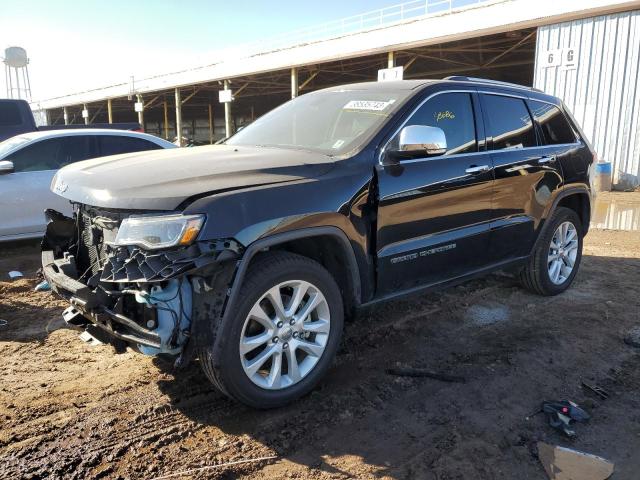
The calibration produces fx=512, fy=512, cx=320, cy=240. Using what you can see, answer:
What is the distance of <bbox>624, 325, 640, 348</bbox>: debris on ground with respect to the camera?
396cm

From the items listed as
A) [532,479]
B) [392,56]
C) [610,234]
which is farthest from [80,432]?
[392,56]

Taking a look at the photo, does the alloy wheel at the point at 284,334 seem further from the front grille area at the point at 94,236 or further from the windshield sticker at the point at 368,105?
the windshield sticker at the point at 368,105

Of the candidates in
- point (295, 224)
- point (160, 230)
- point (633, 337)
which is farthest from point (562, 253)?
point (160, 230)

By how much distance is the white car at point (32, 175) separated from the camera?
6117 millimetres

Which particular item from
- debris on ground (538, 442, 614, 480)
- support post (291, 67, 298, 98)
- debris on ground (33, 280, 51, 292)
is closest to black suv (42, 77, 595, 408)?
debris on ground (538, 442, 614, 480)

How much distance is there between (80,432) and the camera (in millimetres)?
2738

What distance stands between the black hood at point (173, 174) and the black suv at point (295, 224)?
12 millimetres

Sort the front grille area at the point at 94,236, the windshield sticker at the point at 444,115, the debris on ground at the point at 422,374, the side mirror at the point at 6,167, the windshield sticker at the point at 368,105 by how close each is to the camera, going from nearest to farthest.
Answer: the front grille area at the point at 94,236, the debris on ground at the point at 422,374, the windshield sticker at the point at 368,105, the windshield sticker at the point at 444,115, the side mirror at the point at 6,167

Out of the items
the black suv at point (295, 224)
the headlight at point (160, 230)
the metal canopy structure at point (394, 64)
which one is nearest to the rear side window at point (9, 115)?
the metal canopy structure at point (394, 64)

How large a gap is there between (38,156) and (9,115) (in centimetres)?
444

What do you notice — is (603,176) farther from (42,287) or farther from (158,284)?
(158,284)

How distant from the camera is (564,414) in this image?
293 cm

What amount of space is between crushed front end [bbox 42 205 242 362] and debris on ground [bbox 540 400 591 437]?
77.4 inches

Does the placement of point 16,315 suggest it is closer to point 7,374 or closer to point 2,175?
point 7,374
